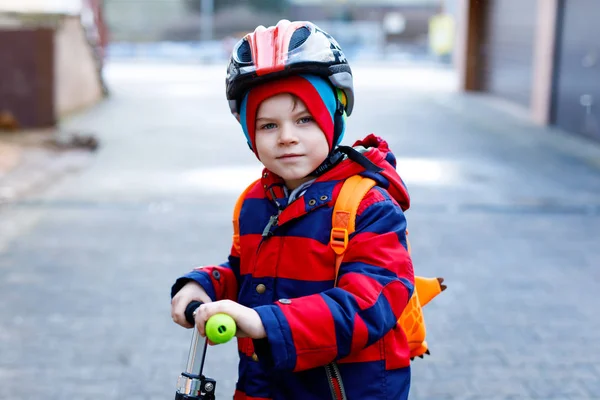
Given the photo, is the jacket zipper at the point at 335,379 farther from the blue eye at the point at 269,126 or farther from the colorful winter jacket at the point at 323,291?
the blue eye at the point at 269,126

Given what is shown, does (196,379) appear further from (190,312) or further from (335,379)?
(335,379)

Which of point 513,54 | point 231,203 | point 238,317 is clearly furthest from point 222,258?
point 513,54

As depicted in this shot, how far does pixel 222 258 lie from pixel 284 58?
4.49m

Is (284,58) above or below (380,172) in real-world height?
above

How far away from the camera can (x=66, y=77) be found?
53.6 ft

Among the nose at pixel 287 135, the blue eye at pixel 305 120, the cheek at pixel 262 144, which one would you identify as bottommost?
the cheek at pixel 262 144

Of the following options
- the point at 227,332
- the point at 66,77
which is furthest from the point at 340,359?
the point at 66,77

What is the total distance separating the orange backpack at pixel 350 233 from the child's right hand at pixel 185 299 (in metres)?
0.19

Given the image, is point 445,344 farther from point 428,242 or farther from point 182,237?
point 182,237

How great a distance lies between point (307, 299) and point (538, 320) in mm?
3381

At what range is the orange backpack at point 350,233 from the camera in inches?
86.2

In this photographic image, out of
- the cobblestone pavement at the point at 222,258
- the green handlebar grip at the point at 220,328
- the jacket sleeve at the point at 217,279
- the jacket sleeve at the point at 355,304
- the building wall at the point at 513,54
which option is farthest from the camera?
the building wall at the point at 513,54

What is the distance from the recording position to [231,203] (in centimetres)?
849

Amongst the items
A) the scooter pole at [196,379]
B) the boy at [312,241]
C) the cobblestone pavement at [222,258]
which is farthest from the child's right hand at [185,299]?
the cobblestone pavement at [222,258]
